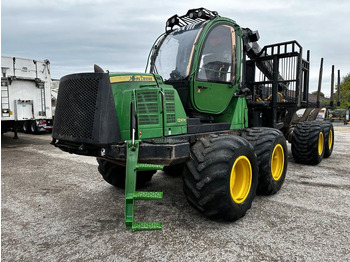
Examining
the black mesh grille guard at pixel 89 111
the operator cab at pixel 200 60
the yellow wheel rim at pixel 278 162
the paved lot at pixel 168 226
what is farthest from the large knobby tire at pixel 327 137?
the black mesh grille guard at pixel 89 111

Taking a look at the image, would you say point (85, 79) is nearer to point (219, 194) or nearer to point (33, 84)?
point (219, 194)

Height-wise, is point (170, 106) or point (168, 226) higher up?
point (170, 106)

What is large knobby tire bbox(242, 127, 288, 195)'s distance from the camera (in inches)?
167

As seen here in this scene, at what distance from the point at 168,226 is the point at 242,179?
3.78 feet

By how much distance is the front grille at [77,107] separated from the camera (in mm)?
3242

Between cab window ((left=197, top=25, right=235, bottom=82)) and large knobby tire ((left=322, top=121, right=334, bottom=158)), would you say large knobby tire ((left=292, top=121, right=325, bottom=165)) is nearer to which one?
large knobby tire ((left=322, top=121, right=334, bottom=158))

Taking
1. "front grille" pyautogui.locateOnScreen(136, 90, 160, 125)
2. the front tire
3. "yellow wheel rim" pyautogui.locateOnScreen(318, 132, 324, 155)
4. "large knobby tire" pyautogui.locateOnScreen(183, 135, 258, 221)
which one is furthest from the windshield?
the front tire

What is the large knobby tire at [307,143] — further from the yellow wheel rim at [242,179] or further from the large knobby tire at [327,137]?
the yellow wheel rim at [242,179]

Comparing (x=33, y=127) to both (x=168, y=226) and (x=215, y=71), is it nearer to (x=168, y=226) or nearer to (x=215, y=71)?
(x=215, y=71)

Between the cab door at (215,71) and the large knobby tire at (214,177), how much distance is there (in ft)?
2.89

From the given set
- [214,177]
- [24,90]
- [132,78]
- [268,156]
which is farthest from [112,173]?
[24,90]

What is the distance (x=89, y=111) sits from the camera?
10.7ft

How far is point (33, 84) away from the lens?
10922 millimetres

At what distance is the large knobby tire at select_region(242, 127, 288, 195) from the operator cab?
71cm
